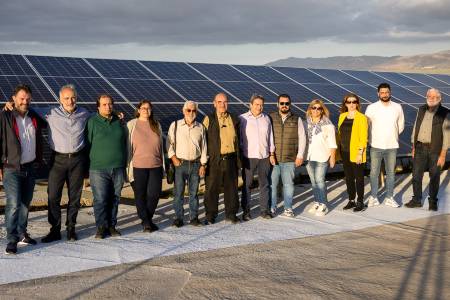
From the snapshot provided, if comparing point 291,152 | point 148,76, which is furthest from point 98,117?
point 148,76

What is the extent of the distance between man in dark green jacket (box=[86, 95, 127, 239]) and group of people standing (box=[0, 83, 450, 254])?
1 cm

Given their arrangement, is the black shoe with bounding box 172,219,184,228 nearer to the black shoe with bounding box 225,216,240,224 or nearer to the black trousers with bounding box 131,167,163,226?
the black trousers with bounding box 131,167,163,226

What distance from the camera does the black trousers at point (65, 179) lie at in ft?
20.3

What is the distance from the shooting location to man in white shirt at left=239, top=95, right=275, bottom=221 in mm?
7441

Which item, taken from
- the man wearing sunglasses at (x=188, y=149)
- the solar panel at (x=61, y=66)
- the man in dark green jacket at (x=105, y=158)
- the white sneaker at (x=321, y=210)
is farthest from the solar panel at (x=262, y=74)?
the man in dark green jacket at (x=105, y=158)

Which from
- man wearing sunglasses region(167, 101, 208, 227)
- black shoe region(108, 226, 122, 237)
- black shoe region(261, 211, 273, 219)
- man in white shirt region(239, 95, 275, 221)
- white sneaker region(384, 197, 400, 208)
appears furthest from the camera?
white sneaker region(384, 197, 400, 208)

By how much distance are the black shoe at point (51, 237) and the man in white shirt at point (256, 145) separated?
8.82 feet

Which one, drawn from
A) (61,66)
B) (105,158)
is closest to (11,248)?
(105,158)

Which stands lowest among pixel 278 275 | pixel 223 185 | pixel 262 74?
pixel 278 275

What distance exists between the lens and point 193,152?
6996 mm

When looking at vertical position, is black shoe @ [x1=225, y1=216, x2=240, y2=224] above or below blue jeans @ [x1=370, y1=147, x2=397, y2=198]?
below

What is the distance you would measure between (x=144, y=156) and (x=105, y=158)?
0.53 m

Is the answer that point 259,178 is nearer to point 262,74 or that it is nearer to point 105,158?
point 105,158

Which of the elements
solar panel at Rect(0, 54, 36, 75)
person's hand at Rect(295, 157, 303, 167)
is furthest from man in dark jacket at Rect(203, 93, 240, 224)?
solar panel at Rect(0, 54, 36, 75)
